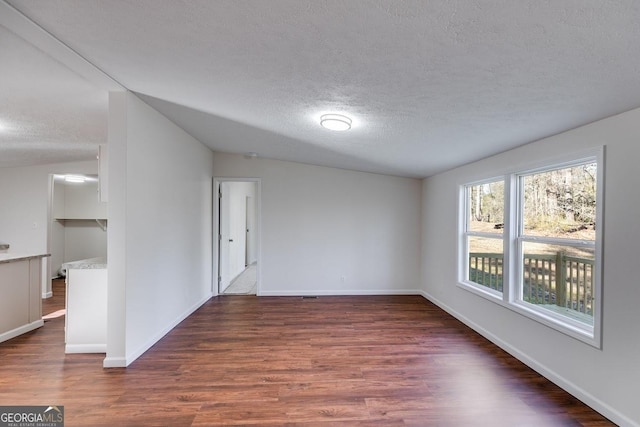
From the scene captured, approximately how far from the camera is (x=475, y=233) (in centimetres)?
367

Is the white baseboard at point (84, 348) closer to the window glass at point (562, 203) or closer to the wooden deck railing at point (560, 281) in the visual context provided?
the wooden deck railing at point (560, 281)

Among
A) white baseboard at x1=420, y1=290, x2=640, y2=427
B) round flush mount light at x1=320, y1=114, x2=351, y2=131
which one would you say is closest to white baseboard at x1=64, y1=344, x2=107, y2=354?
round flush mount light at x1=320, y1=114, x2=351, y2=131

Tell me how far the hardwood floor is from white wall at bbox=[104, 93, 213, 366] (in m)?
0.31

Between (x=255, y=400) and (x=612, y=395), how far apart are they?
2447 millimetres

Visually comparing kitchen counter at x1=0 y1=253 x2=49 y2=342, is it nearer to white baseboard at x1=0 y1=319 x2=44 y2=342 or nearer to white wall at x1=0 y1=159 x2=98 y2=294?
white baseboard at x1=0 y1=319 x2=44 y2=342

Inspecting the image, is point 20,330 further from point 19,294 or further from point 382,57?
point 382,57

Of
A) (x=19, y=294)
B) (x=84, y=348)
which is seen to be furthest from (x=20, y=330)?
(x=84, y=348)

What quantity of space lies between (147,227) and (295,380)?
6.74 ft

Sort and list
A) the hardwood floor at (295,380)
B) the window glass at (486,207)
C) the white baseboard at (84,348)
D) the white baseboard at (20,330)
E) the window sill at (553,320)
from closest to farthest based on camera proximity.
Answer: the hardwood floor at (295,380)
the window sill at (553,320)
the white baseboard at (84,348)
the white baseboard at (20,330)
the window glass at (486,207)

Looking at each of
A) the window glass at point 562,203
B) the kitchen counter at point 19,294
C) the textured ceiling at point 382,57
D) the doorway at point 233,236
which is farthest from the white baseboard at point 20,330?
the window glass at point 562,203

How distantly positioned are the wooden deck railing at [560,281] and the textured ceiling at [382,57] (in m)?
1.13

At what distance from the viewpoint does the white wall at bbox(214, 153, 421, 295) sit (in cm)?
493

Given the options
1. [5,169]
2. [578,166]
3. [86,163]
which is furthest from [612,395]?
[5,169]

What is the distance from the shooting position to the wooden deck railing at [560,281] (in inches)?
90.4
